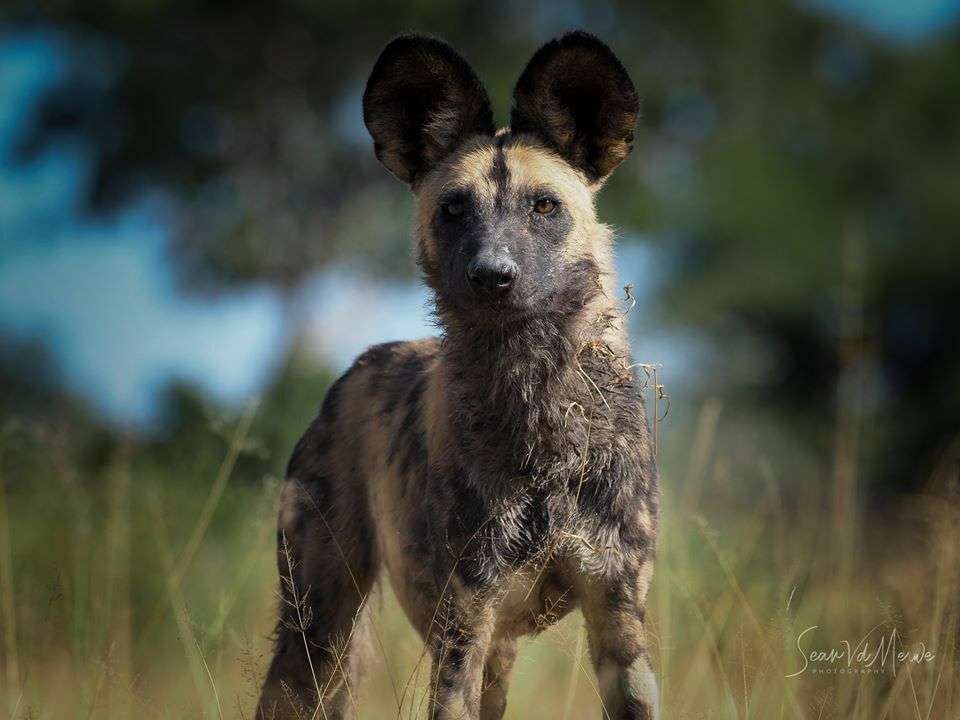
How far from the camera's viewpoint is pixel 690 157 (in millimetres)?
22594

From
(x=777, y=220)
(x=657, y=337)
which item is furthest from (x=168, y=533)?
(x=777, y=220)

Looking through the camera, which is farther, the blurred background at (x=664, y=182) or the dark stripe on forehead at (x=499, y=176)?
the blurred background at (x=664, y=182)

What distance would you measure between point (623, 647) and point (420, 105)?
6.51 ft

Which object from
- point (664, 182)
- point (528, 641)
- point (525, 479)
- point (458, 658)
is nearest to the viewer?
point (458, 658)

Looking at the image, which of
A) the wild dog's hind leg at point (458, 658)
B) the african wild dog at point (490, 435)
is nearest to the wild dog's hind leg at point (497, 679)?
the african wild dog at point (490, 435)

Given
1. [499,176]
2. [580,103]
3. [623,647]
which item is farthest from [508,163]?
[623,647]

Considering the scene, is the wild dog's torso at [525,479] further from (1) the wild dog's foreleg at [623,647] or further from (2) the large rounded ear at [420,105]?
(2) the large rounded ear at [420,105]

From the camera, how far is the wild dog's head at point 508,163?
12.7 ft

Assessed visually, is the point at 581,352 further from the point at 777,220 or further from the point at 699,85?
the point at 777,220

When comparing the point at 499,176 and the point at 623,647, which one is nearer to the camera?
the point at 623,647

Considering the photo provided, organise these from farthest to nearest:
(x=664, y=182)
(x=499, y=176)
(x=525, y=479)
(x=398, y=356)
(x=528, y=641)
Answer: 1. (x=664, y=182)
2. (x=398, y=356)
3. (x=528, y=641)
4. (x=499, y=176)
5. (x=525, y=479)

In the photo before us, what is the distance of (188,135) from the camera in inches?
774

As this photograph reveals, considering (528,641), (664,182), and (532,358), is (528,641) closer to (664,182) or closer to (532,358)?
(532,358)

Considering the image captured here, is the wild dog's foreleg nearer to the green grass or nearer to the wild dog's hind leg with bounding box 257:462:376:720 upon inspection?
the green grass
